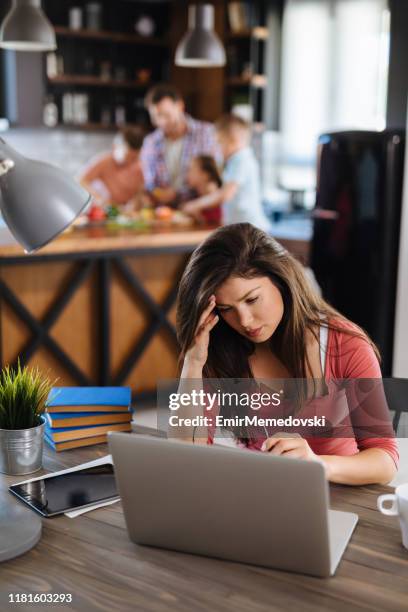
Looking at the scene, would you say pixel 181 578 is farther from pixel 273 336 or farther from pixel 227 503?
pixel 273 336

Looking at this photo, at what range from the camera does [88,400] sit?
181 cm

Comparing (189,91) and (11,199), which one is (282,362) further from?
(189,91)

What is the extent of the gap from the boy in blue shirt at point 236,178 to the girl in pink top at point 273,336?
2.97m

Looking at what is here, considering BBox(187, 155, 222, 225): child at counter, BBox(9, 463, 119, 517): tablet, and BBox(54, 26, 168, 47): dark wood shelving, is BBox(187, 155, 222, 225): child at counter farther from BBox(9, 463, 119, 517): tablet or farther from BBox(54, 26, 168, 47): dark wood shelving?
BBox(9, 463, 119, 517): tablet

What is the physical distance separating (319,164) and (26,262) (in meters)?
1.69

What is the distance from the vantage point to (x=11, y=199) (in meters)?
1.21

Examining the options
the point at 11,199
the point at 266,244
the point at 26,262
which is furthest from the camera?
the point at 26,262

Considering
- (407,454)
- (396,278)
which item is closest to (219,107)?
(396,278)

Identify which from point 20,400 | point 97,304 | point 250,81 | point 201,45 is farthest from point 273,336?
point 250,81

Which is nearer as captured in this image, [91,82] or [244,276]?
[244,276]

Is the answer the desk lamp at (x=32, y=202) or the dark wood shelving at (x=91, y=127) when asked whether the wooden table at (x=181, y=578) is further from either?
the dark wood shelving at (x=91, y=127)

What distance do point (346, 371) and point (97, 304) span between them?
258 cm

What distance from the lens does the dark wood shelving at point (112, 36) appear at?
707 centimetres

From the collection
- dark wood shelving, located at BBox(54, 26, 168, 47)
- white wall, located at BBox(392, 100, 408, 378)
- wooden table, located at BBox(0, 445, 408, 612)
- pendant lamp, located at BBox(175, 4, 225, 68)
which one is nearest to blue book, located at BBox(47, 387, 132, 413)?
wooden table, located at BBox(0, 445, 408, 612)
